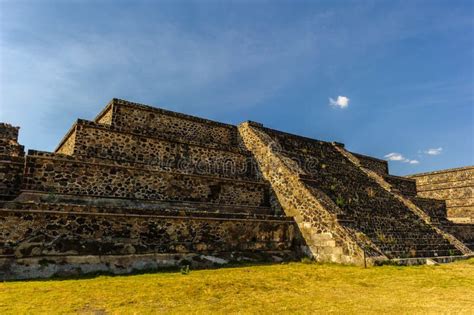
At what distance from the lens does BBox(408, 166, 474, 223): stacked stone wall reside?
25.3 metres

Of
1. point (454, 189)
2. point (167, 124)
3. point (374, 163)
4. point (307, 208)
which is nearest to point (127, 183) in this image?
point (167, 124)

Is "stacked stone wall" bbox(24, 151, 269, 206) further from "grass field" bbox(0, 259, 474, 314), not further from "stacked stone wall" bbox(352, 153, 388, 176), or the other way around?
"stacked stone wall" bbox(352, 153, 388, 176)

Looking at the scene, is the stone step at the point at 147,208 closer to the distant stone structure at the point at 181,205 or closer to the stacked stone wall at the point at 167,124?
the distant stone structure at the point at 181,205

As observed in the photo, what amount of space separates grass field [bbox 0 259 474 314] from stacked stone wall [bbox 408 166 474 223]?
1886 centimetres

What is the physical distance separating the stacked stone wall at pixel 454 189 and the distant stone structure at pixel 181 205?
343 inches

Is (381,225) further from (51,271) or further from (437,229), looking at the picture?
(51,271)

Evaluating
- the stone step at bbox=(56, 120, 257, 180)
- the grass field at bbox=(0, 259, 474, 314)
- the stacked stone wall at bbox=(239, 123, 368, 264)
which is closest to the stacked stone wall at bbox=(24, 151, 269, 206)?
the stone step at bbox=(56, 120, 257, 180)

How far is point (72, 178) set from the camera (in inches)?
442

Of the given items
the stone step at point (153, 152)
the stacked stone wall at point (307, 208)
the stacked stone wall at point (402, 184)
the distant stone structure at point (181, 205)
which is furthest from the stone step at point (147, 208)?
the stacked stone wall at point (402, 184)

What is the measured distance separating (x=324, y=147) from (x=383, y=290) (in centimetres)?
1381

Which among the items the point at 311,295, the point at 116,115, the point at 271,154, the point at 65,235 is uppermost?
the point at 116,115

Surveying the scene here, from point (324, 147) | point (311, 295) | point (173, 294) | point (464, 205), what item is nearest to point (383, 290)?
point (311, 295)

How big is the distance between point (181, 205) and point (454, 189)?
23.8 m

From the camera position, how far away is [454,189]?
2670 centimetres
